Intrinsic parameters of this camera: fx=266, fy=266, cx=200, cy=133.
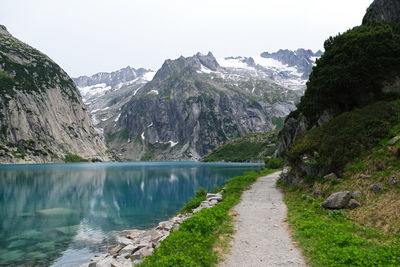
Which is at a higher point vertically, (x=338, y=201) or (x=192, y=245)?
(x=338, y=201)

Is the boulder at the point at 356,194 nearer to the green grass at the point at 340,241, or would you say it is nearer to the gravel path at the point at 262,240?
the green grass at the point at 340,241

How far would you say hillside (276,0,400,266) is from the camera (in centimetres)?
1307

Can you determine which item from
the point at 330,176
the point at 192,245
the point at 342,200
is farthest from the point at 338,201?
the point at 192,245

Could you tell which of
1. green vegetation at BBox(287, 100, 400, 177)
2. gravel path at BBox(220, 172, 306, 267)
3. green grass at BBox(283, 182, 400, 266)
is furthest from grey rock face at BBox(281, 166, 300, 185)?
green grass at BBox(283, 182, 400, 266)

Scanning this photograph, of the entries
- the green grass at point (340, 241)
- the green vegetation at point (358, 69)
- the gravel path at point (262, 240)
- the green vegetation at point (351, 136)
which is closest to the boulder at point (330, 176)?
the green vegetation at point (351, 136)

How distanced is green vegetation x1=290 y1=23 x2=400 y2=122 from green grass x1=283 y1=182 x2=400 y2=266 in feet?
74.7

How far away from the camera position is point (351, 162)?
25188mm

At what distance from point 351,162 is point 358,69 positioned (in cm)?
1629

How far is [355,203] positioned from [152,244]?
14630 millimetres

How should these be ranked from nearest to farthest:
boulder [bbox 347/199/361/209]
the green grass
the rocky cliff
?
1. the green grass
2. boulder [bbox 347/199/361/209]
3. the rocky cliff

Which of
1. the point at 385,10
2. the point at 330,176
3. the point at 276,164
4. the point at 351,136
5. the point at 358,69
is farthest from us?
the point at 276,164

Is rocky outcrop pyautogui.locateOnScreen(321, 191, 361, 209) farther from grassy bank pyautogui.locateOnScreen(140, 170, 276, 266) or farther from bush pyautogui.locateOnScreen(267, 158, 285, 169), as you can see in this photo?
bush pyautogui.locateOnScreen(267, 158, 285, 169)

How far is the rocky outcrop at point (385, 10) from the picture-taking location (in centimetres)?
5416

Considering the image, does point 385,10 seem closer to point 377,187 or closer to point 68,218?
point 377,187
